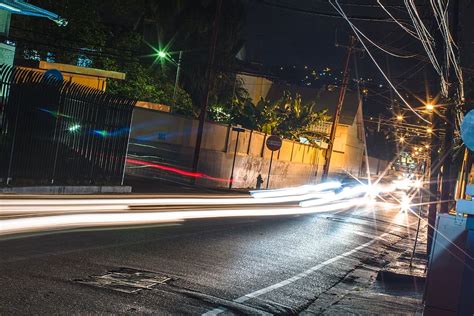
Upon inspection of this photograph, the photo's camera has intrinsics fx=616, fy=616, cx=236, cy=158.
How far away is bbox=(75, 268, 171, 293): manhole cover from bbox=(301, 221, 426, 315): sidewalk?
1959mm

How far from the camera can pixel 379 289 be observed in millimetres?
10102

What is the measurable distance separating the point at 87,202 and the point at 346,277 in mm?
6025

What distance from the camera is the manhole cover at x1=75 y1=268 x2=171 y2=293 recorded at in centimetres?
728

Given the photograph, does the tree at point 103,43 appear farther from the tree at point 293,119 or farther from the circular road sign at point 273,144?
the circular road sign at point 273,144

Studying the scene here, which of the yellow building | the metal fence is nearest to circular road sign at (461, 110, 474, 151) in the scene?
the metal fence

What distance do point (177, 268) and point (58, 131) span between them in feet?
28.9

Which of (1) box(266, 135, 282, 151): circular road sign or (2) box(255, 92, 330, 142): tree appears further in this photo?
(2) box(255, 92, 330, 142): tree

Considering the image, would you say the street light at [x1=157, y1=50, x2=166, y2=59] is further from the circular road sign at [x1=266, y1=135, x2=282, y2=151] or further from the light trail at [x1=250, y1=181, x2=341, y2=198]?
the light trail at [x1=250, y1=181, x2=341, y2=198]

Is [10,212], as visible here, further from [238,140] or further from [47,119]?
[238,140]

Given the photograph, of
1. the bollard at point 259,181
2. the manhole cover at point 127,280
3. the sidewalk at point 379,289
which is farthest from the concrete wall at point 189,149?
the manhole cover at point 127,280

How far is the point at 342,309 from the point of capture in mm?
7996

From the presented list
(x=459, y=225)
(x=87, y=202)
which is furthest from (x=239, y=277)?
(x=87, y=202)

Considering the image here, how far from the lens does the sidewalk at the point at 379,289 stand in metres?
8.10

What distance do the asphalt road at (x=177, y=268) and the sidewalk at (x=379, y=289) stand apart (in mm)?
235
